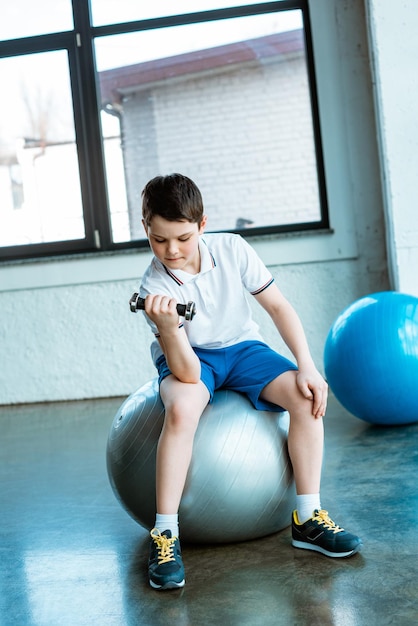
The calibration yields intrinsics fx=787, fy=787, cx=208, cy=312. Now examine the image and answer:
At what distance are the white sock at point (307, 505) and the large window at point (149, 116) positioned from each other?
3.00 m

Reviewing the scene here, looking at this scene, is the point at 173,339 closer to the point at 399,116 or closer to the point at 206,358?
the point at 206,358

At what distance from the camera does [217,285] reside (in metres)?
2.38

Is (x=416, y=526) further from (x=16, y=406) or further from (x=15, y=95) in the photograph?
(x=15, y=95)

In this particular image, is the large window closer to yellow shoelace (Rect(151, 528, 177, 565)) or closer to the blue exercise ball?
the blue exercise ball

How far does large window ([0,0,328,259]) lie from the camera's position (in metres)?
5.03

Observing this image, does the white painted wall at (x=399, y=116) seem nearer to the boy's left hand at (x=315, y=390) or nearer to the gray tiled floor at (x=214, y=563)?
the gray tiled floor at (x=214, y=563)

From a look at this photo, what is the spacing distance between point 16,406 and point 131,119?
6.70 ft

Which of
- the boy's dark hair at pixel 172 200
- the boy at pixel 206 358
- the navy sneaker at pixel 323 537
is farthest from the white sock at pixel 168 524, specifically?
the boy's dark hair at pixel 172 200

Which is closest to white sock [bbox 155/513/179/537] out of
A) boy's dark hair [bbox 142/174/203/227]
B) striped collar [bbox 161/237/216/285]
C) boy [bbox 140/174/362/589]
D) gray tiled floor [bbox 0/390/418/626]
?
boy [bbox 140/174/362/589]

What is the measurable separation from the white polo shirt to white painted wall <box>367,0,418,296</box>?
2222 millimetres

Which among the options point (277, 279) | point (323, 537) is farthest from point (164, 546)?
point (277, 279)

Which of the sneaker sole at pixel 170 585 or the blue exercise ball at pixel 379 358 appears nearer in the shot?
the sneaker sole at pixel 170 585

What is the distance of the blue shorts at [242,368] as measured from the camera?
92.3 inches

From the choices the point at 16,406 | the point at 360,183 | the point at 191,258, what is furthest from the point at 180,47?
the point at 191,258
